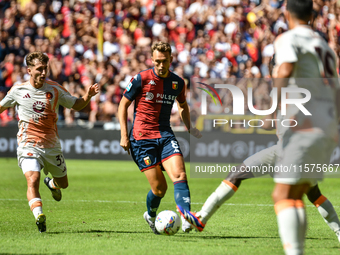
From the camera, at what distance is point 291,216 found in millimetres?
3965

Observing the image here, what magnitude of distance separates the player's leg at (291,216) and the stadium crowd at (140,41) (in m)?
11.6

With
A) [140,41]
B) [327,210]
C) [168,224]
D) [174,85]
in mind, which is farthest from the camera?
[140,41]

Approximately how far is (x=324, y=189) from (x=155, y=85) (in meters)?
6.34

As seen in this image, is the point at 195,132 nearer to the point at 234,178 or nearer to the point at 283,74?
the point at 234,178

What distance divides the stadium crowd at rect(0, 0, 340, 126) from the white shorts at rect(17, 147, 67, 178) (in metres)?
9.27

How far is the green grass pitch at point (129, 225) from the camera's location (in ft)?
18.7

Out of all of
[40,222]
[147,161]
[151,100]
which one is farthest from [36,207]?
[151,100]

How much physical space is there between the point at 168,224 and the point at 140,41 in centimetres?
1512

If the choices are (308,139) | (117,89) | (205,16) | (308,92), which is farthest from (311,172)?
(205,16)

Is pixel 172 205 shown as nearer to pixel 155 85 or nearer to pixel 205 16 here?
pixel 155 85

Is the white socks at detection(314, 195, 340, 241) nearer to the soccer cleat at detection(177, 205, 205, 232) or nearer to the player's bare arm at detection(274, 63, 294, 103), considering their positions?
the soccer cleat at detection(177, 205, 205, 232)

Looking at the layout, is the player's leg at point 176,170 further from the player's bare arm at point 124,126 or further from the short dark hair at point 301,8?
the short dark hair at point 301,8

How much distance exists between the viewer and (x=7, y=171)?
15.4 m

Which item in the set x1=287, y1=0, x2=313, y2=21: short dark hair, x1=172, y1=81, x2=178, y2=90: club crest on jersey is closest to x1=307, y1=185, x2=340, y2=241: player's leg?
x1=172, y1=81, x2=178, y2=90: club crest on jersey
